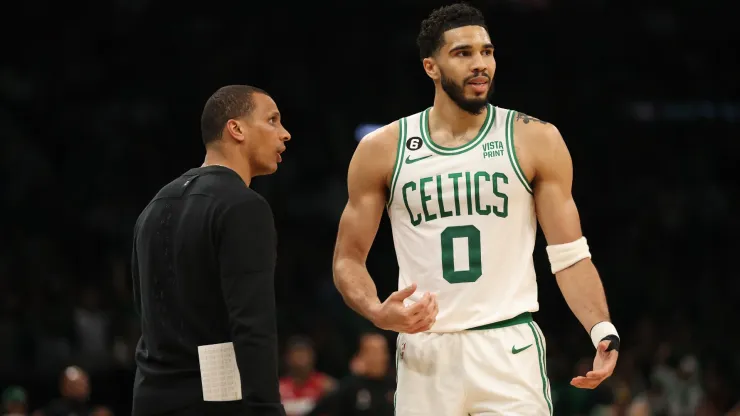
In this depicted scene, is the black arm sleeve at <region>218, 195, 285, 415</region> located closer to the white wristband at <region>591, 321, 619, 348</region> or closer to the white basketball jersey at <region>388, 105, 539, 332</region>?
the white basketball jersey at <region>388, 105, 539, 332</region>

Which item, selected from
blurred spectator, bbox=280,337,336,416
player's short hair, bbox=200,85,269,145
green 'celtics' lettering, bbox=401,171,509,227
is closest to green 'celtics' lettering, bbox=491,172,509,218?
green 'celtics' lettering, bbox=401,171,509,227

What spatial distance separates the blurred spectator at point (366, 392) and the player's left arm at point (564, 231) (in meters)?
4.00

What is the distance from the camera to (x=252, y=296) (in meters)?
3.72

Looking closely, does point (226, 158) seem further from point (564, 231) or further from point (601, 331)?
point (601, 331)

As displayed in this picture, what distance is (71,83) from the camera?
1391 centimetres

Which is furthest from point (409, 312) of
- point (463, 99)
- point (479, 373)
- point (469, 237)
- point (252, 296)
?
point (463, 99)

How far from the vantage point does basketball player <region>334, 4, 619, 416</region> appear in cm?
475

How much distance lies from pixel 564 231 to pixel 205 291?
1778mm

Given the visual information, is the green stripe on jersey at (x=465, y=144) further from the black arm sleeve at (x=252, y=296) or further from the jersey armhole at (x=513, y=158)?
the black arm sleeve at (x=252, y=296)

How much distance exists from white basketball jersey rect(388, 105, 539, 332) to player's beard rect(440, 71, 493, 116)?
0.40 ft

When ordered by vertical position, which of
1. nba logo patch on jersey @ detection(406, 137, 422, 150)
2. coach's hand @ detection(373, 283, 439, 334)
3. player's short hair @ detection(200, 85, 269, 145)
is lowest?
coach's hand @ detection(373, 283, 439, 334)

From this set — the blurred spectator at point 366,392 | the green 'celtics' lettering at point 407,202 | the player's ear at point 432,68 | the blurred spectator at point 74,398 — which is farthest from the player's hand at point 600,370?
the blurred spectator at point 74,398

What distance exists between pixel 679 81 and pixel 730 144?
1.13m

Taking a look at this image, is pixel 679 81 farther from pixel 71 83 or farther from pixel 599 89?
pixel 71 83
